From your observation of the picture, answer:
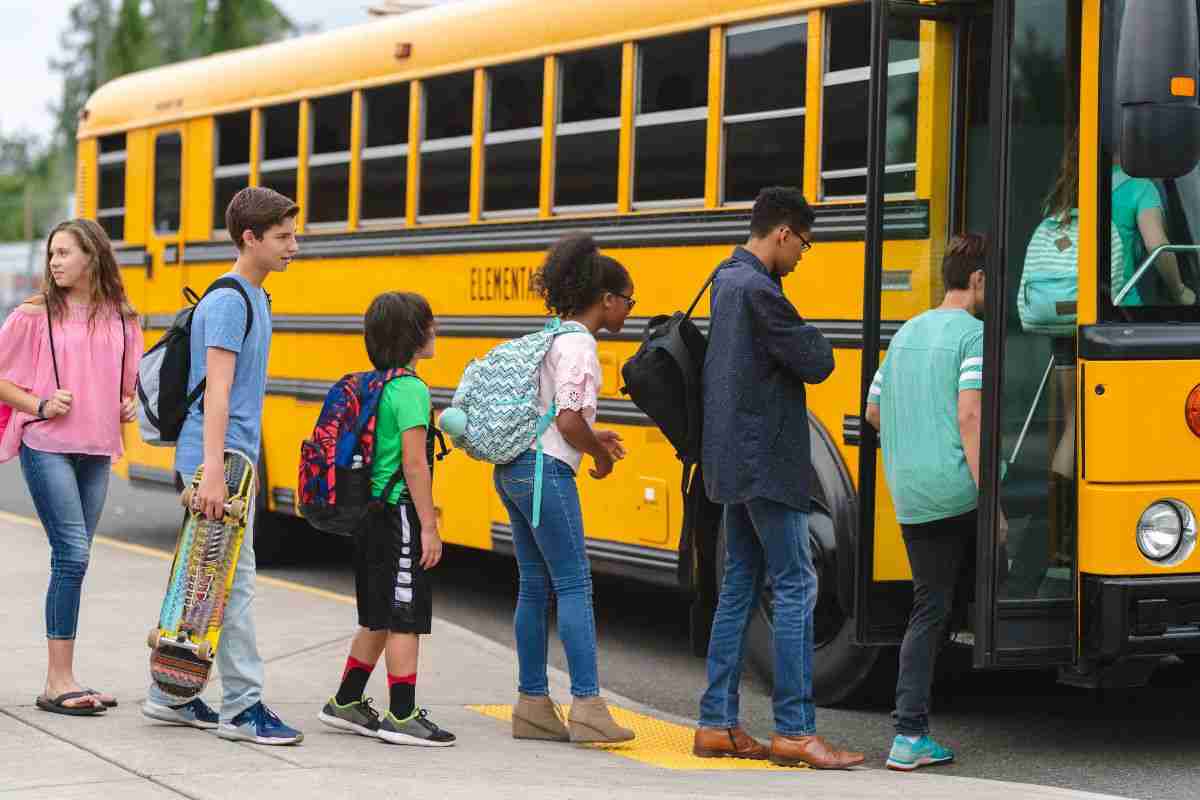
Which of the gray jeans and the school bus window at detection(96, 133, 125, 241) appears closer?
the gray jeans

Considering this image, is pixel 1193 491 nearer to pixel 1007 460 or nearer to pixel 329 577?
pixel 1007 460

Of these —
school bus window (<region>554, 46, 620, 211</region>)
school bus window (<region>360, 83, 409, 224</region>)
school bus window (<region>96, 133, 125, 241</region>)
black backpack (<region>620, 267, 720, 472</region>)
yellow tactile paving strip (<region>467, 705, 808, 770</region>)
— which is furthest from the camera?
school bus window (<region>96, 133, 125, 241</region>)

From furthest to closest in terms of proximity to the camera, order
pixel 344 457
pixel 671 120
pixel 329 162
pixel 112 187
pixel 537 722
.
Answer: pixel 112 187 < pixel 329 162 < pixel 671 120 < pixel 537 722 < pixel 344 457

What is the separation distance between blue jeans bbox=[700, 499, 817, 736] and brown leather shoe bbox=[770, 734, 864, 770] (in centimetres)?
3

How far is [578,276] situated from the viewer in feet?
20.7

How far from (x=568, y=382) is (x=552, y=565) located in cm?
58

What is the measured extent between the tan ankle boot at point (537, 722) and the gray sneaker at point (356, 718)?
17.6 inches

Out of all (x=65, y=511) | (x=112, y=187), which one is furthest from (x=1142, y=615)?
(x=112, y=187)

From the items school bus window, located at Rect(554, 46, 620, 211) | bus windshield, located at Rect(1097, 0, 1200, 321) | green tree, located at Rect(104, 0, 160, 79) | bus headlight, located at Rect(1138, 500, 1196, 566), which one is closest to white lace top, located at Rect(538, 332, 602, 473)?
bus windshield, located at Rect(1097, 0, 1200, 321)

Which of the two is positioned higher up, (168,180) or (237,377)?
(168,180)

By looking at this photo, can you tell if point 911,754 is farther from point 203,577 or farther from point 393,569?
point 203,577

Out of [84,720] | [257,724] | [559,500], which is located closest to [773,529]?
[559,500]

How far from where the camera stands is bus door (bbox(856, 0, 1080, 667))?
6.08 meters

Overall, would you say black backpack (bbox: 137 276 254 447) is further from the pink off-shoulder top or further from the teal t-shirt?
the teal t-shirt
